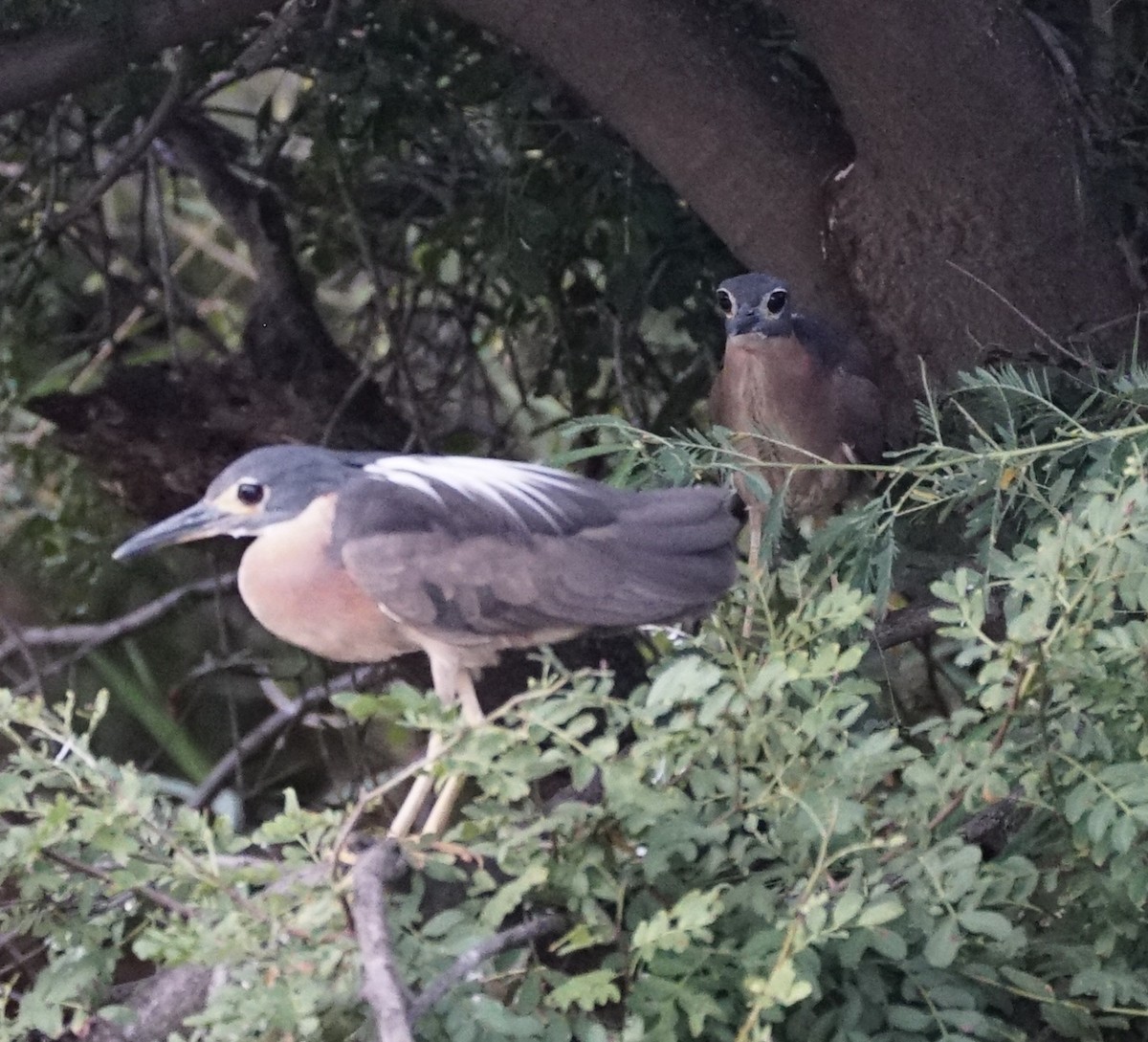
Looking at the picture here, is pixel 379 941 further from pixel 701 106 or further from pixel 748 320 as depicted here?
pixel 701 106

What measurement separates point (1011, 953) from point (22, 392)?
1.62 m

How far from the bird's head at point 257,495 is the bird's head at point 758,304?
1.71ft

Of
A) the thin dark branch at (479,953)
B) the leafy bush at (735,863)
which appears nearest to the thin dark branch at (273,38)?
the leafy bush at (735,863)

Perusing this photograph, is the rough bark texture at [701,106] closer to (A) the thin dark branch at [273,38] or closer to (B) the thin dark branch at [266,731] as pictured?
(A) the thin dark branch at [273,38]

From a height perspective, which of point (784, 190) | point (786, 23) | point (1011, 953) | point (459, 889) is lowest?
point (1011, 953)

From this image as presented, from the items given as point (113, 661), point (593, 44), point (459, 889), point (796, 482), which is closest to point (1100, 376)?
point (796, 482)

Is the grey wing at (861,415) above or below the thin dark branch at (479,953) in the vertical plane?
below

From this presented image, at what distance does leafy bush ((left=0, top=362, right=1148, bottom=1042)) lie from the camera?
2.89 feet

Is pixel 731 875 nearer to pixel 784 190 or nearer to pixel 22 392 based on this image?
pixel 784 190

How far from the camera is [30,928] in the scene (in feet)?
3.41

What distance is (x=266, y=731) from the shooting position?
2307 millimetres

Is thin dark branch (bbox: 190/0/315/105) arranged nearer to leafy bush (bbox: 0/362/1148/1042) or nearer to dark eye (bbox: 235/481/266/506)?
dark eye (bbox: 235/481/266/506)

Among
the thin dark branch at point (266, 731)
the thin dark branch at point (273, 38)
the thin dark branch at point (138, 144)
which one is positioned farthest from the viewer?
the thin dark branch at point (266, 731)

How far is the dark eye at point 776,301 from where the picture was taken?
162cm
